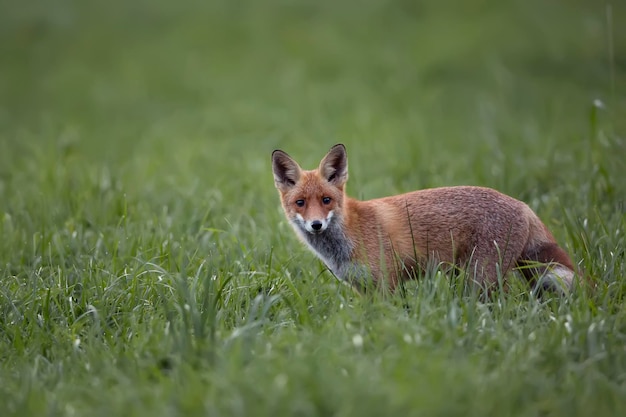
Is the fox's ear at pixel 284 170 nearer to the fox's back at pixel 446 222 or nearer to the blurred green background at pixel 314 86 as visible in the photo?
the fox's back at pixel 446 222

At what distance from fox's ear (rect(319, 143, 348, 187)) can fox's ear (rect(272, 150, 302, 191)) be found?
0.22m

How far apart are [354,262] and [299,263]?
0.73 meters

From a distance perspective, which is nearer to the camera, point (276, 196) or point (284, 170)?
point (284, 170)

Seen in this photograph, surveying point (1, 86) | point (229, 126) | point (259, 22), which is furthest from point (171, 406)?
point (259, 22)

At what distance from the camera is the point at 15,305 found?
5.60 meters

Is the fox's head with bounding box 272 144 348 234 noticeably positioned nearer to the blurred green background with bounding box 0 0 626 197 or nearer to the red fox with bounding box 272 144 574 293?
the red fox with bounding box 272 144 574 293

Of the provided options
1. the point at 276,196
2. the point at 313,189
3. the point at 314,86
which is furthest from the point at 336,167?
the point at 314,86

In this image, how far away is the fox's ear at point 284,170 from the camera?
6.29 metres

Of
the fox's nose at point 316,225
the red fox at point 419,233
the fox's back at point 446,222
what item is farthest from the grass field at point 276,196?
the fox's back at point 446,222

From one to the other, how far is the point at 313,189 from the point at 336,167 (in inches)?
14.5

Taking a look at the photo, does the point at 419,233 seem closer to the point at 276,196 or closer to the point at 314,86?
the point at 276,196

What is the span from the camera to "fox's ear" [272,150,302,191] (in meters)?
6.29

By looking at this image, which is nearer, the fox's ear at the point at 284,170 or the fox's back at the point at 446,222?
the fox's back at the point at 446,222

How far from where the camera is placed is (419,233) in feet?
19.7
